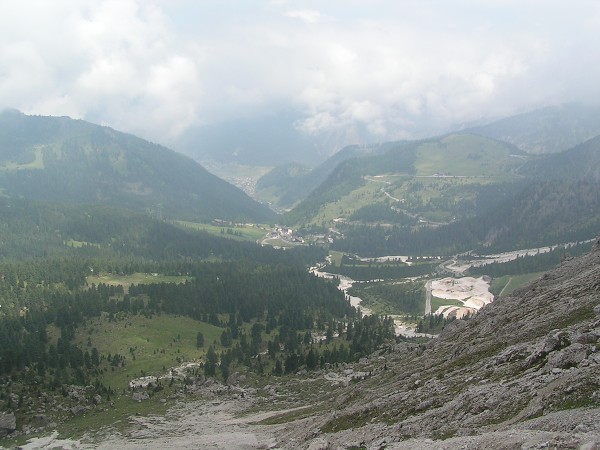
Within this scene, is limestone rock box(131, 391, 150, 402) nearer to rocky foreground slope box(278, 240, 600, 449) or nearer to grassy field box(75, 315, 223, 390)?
grassy field box(75, 315, 223, 390)

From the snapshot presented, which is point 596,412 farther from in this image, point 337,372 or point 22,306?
point 22,306

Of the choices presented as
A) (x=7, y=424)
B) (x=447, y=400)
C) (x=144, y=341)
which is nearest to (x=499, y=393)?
(x=447, y=400)

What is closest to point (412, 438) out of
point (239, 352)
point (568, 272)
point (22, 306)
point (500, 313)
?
point (500, 313)

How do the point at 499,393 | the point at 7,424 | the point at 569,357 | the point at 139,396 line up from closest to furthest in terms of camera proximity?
1. the point at 569,357
2. the point at 499,393
3. the point at 7,424
4. the point at 139,396

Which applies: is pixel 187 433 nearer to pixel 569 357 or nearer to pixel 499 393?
pixel 499 393

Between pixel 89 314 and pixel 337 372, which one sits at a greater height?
pixel 89 314

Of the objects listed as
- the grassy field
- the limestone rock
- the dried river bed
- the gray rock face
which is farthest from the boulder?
the grassy field
